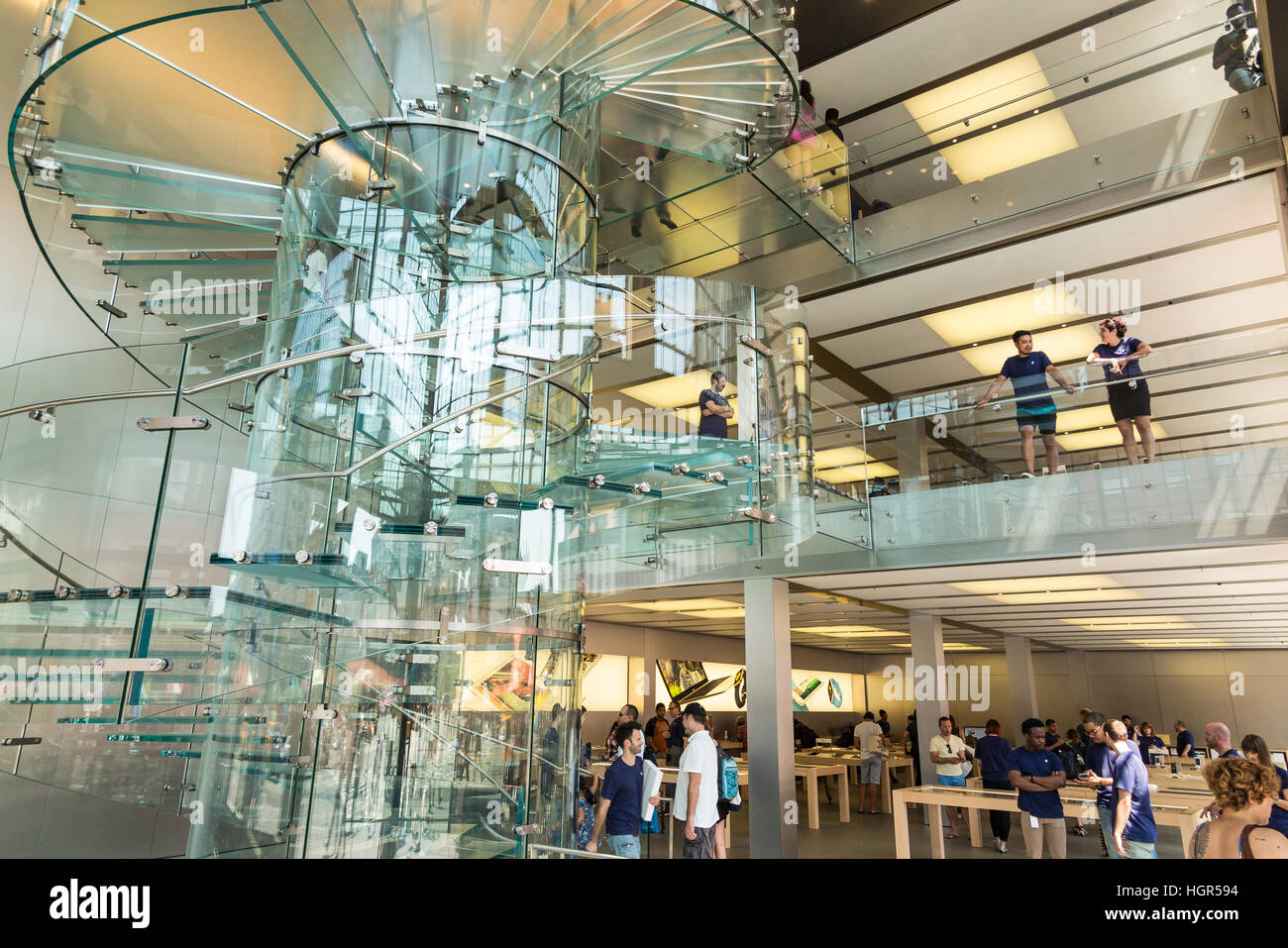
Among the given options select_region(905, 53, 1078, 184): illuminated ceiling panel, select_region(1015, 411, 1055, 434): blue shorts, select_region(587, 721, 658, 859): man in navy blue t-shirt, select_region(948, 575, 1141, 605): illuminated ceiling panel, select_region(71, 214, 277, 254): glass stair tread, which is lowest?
select_region(587, 721, 658, 859): man in navy blue t-shirt

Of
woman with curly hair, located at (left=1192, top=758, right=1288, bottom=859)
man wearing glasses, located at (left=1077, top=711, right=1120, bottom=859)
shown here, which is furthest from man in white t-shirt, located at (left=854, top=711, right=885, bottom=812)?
woman with curly hair, located at (left=1192, top=758, right=1288, bottom=859)

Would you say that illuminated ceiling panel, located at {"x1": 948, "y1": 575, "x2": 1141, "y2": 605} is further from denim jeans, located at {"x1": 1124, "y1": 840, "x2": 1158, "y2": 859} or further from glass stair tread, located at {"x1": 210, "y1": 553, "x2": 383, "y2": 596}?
glass stair tread, located at {"x1": 210, "y1": 553, "x2": 383, "y2": 596}

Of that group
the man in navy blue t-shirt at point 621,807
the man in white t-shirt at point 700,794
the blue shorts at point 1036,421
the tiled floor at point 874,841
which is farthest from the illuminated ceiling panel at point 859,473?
the man in navy blue t-shirt at point 621,807

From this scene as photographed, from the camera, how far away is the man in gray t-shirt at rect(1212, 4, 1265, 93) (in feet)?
22.4

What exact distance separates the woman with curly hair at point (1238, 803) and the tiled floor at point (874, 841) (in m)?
5.28

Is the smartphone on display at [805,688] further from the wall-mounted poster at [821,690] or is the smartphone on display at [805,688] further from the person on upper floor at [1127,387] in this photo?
the person on upper floor at [1127,387]

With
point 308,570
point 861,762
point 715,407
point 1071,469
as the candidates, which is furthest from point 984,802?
point 308,570

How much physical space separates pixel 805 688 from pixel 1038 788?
622 inches

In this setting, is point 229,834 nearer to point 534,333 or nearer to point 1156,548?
point 534,333

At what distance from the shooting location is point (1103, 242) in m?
8.56

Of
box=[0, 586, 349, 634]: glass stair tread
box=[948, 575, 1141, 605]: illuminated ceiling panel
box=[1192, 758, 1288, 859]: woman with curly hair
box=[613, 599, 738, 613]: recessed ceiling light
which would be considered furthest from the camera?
box=[613, 599, 738, 613]: recessed ceiling light

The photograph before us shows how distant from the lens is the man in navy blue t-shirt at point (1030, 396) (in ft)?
25.6
